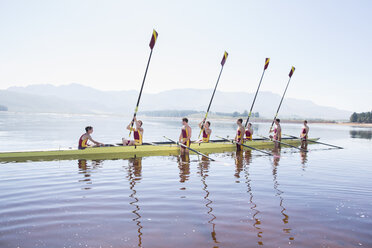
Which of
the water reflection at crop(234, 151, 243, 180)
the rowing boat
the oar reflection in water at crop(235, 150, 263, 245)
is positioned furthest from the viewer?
the rowing boat

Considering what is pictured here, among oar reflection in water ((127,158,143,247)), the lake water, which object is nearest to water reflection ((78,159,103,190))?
the lake water

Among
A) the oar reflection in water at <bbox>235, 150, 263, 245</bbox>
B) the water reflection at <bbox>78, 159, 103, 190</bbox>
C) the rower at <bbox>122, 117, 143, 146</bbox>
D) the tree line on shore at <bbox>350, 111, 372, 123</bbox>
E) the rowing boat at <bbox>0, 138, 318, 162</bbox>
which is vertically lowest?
the oar reflection in water at <bbox>235, 150, 263, 245</bbox>

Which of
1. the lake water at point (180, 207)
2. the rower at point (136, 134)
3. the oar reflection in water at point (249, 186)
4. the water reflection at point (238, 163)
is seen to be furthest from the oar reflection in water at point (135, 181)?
the water reflection at point (238, 163)

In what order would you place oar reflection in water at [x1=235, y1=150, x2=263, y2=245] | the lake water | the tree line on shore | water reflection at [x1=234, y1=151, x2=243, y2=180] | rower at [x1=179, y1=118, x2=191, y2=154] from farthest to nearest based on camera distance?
the tree line on shore < rower at [x1=179, y1=118, x2=191, y2=154] < water reflection at [x1=234, y1=151, x2=243, y2=180] < oar reflection in water at [x1=235, y1=150, x2=263, y2=245] < the lake water

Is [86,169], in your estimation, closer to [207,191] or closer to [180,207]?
[207,191]

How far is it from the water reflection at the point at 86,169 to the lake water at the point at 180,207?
0.04 meters

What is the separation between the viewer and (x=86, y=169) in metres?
12.1

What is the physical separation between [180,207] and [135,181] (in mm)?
3277

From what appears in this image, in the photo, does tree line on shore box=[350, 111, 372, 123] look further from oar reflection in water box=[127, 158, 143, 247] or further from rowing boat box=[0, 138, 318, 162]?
oar reflection in water box=[127, 158, 143, 247]

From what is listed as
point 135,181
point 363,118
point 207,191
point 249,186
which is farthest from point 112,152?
point 363,118

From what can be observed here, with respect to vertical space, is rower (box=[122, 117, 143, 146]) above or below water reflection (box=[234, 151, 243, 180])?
above

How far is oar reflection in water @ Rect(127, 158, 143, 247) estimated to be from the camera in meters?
6.13

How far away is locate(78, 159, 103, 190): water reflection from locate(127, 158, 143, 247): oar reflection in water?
4.49 feet

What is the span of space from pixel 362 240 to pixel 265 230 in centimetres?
178
